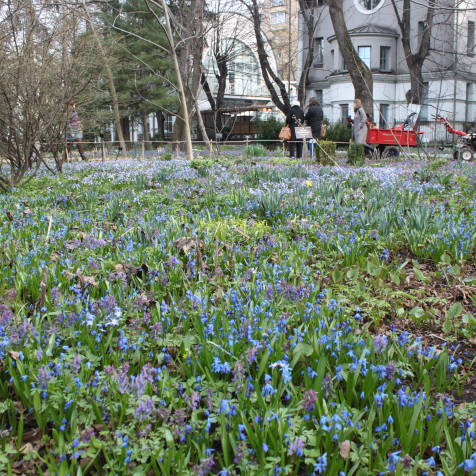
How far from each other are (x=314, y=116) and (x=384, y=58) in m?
29.6

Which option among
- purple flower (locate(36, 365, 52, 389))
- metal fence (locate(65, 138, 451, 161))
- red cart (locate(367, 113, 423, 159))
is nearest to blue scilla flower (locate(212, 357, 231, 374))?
purple flower (locate(36, 365, 52, 389))

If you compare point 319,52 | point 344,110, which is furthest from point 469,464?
point 319,52

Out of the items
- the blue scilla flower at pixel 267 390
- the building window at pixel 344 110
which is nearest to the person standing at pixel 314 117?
the blue scilla flower at pixel 267 390

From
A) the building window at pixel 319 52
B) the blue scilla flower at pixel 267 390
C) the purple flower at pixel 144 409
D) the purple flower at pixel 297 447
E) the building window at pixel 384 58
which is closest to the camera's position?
the purple flower at pixel 297 447

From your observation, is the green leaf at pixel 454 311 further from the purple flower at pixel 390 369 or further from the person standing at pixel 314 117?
the person standing at pixel 314 117

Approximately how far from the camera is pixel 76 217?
533cm

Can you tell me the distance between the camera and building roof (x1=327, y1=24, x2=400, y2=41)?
1617 inches

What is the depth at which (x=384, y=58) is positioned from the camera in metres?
42.5

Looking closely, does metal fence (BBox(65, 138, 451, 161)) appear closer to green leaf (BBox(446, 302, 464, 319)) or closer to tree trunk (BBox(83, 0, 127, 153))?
tree trunk (BBox(83, 0, 127, 153))

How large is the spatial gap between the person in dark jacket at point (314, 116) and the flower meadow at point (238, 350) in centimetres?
1238

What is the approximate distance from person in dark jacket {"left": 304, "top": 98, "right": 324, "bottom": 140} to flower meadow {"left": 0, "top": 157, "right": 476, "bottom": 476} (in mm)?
12382

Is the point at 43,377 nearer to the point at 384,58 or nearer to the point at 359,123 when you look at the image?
the point at 359,123

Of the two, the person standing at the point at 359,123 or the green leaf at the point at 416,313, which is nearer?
the green leaf at the point at 416,313

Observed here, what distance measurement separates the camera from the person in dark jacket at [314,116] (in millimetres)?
16500
